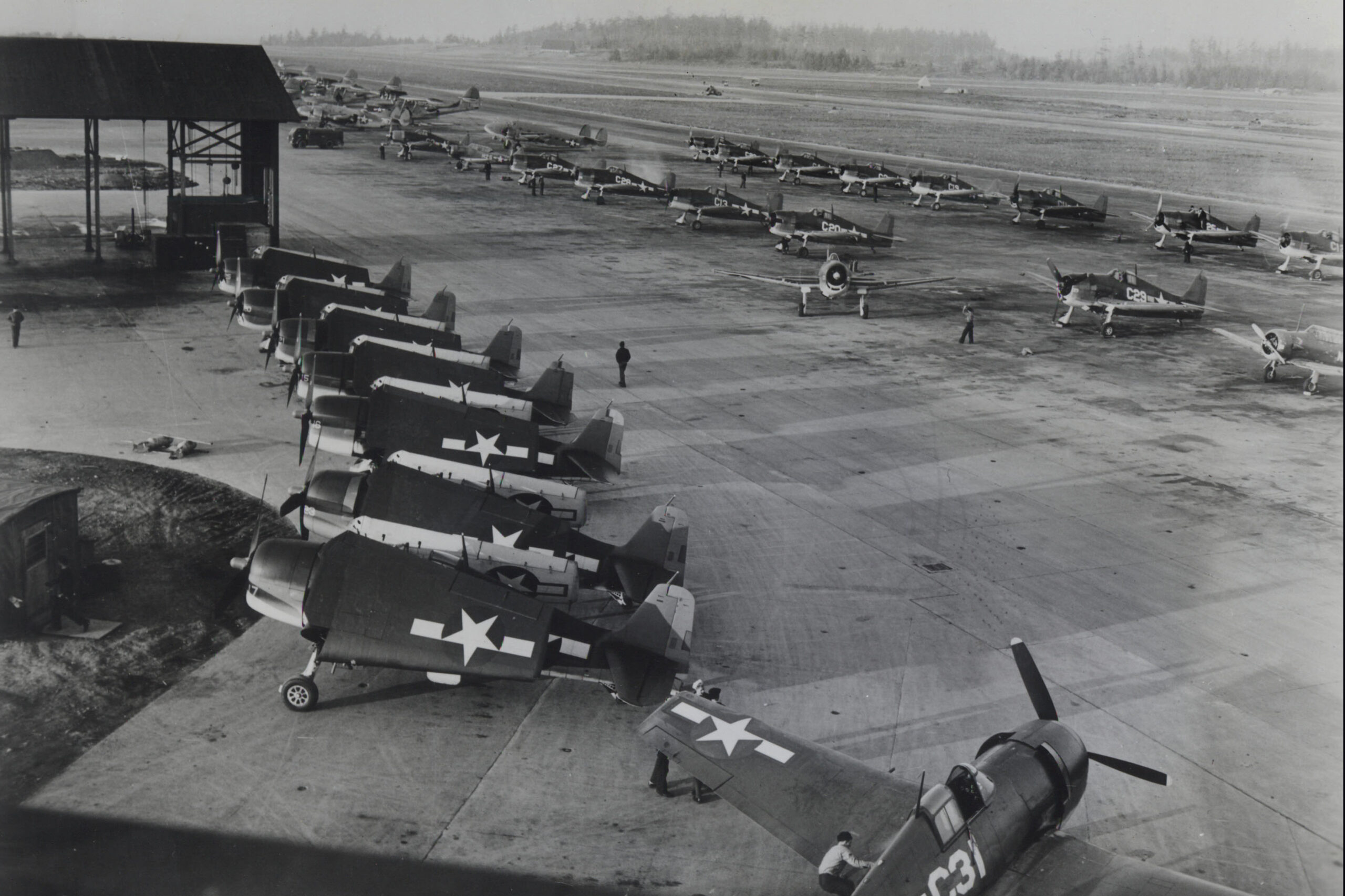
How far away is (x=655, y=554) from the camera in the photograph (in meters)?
16.5

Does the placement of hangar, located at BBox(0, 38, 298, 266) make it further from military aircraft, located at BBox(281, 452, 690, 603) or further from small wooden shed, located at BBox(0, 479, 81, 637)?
military aircraft, located at BBox(281, 452, 690, 603)

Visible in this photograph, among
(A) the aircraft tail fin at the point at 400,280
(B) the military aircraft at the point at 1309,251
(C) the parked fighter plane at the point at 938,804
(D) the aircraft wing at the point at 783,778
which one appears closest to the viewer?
(C) the parked fighter plane at the point at 938,804

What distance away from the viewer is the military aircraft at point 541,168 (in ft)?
228

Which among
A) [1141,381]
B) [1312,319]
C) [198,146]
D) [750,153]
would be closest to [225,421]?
[1141,381]

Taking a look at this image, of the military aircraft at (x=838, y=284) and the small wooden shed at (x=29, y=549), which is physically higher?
the military aircraft at (x=838, y=284)

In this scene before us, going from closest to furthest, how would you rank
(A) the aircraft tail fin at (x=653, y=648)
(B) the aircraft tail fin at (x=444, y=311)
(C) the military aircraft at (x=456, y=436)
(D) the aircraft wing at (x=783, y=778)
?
(D) the aircraft wing at (x=783, y=778)
(A) the aircraft tail fin at (x=653, y=648)
(C) the military aircraft at (x=456, y=436)
(B) the aircraft tail fin at (x=444, y=311)

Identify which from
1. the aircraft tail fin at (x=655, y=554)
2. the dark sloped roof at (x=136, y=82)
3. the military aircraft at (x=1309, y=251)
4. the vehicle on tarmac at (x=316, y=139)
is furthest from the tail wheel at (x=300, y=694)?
the vehicle on tarmac at (x=316, y=139)

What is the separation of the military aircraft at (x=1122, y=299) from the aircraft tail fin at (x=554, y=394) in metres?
22.6

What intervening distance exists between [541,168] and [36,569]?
58916 millimetres

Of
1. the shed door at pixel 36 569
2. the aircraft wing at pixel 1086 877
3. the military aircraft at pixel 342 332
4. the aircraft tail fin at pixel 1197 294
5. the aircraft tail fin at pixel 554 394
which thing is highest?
the aircraft tail fin at pixel 1197 294

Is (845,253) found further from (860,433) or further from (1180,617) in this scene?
(1180,617)

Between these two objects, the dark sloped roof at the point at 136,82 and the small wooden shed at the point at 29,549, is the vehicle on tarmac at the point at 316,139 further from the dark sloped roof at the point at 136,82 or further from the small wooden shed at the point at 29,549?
the small wooden shed at the point at 29,549

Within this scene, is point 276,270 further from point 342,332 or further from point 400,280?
point 342,332

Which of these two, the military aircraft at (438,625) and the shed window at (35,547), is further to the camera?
the shed window at (35,547)
